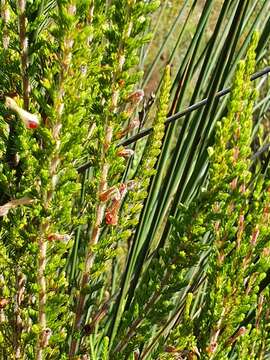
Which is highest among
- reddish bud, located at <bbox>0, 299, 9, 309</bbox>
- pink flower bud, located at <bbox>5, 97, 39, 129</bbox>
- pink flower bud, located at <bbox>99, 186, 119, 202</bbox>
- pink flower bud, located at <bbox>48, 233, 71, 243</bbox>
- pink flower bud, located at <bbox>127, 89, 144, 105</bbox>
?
pink flower bud, located at <bbox>127, 89, 144, 105</bbox>

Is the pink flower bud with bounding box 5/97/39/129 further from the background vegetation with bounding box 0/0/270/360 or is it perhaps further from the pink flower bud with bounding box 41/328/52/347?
the pink flower bud with bounding box 41/328/52/347

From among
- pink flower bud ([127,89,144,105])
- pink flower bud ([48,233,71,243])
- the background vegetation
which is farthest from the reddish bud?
pink flower bud ([127,89,144,105])

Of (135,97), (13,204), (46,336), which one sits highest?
(135,97)

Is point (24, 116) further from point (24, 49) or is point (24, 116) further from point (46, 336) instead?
point (46, 336)

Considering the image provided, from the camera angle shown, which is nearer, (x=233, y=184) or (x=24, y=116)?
(x=24, y=116)

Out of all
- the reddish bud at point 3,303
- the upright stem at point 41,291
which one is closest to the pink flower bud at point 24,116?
the upright stem at point 41,291

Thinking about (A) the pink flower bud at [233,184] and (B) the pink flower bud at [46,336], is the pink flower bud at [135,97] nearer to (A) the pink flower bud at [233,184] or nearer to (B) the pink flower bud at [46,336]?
(A) the pink flower bud at [233,184]

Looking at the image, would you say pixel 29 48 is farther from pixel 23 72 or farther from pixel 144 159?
pixel 144 159

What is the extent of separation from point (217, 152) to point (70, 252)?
435 mm

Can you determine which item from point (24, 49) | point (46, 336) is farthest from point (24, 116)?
Result: point (46, 336)

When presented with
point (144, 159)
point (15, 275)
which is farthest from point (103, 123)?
point (15, 275)

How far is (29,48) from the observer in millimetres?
483

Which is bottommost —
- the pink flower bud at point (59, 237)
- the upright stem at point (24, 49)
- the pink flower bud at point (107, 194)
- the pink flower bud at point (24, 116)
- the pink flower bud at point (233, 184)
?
the pink flower bud at point (59, 237)

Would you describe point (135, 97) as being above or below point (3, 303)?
above
